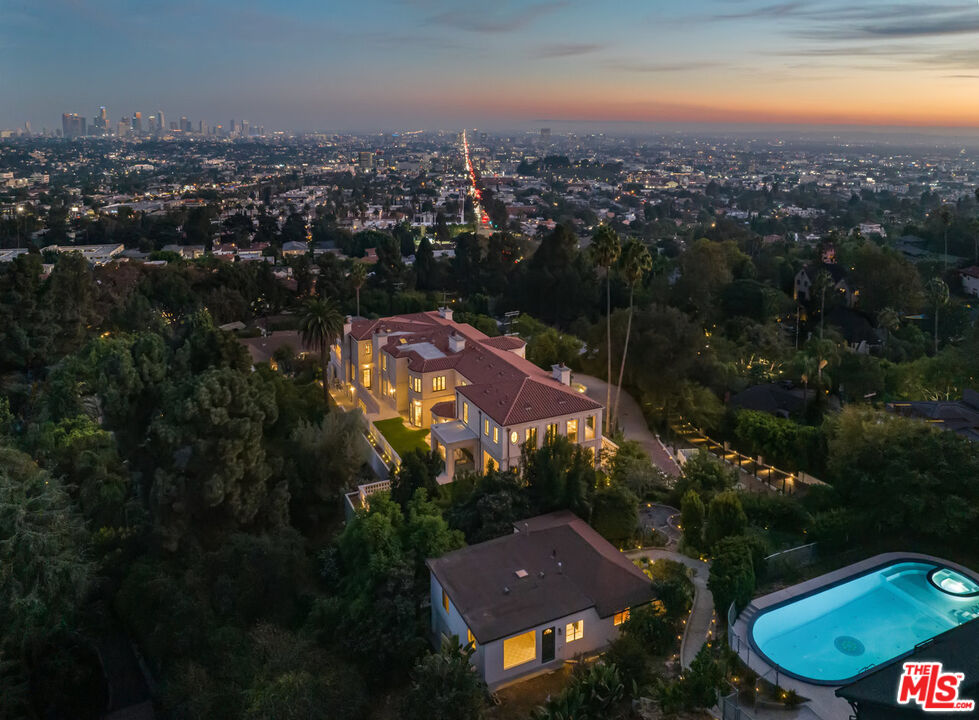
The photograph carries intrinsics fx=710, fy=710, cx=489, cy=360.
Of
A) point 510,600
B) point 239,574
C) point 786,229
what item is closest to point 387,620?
point 510,600

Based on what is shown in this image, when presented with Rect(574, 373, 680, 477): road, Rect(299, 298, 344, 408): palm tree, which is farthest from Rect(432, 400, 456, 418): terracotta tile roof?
Rect(574, 373, 680, 477): road

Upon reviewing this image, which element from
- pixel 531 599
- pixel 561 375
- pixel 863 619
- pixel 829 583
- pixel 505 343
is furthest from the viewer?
pixel 505 343

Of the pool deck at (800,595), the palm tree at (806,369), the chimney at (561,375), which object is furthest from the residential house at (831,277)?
the pool deck at (800,595)

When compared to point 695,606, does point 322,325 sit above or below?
above

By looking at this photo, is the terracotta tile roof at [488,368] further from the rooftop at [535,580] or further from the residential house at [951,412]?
the residential house at [951,412]

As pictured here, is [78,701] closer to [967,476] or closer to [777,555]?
[777,555]

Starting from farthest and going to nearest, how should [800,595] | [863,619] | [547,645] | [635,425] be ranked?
[635,425] < [800,595] < [863,619] < [547,645]

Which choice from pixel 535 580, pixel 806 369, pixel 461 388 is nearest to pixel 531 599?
pixel 535 580

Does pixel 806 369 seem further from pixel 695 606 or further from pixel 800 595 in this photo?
pixel 695 606
